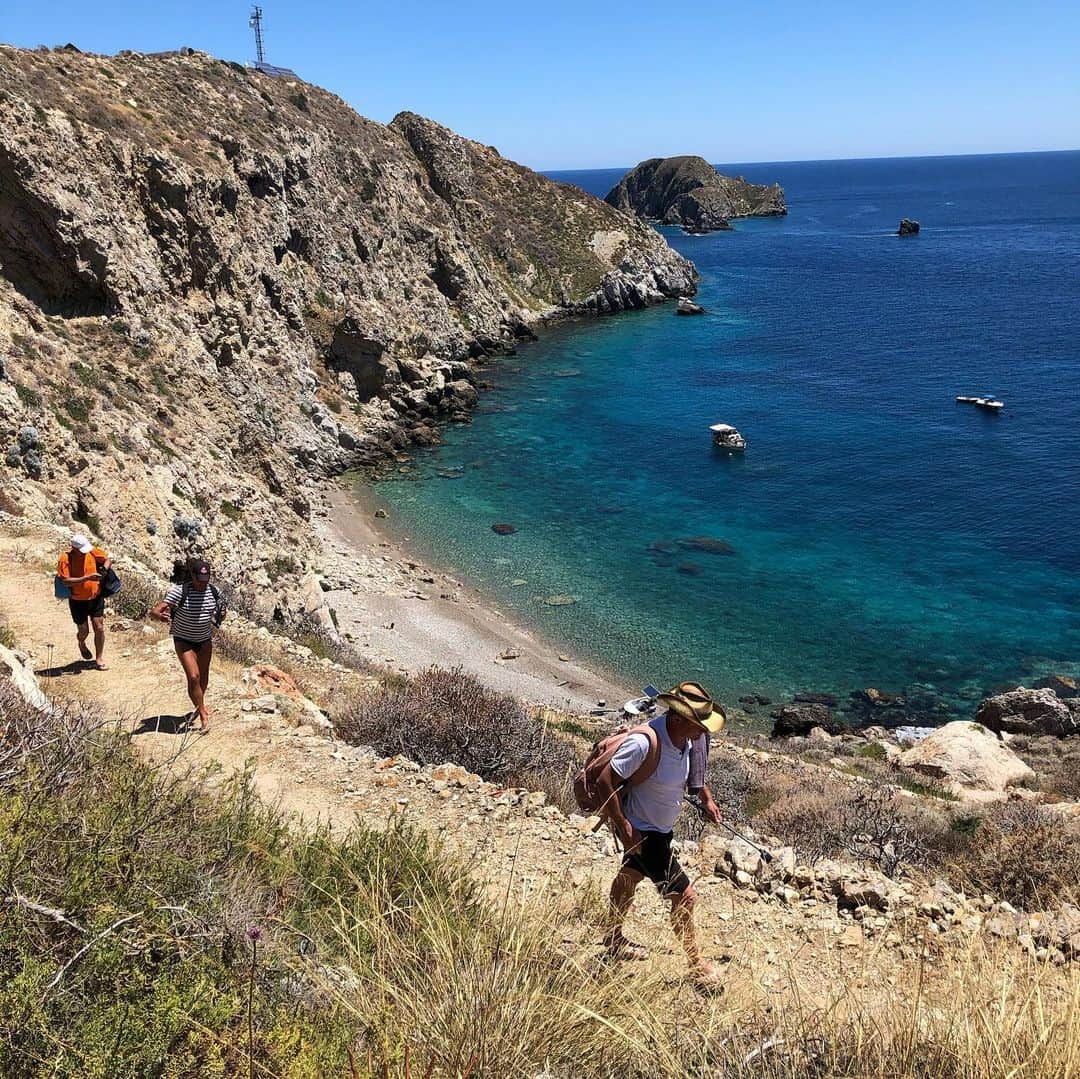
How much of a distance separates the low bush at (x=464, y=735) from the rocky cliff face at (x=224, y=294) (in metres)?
10.4

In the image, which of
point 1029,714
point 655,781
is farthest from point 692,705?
point 1029,714

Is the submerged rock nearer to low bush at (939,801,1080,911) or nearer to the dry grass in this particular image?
low bush at (939,801,1080,911)

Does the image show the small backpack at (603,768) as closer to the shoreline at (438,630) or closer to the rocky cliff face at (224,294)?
the rocky cliff face at (224,294)

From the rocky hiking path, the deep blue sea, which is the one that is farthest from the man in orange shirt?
the deep blue sea

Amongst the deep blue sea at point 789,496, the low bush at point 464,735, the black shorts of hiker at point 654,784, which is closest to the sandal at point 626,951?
the black shorts of hiker at point 654,784

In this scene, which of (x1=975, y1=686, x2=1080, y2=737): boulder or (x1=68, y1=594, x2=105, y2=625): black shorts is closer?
(x1=68, y1=594, x2=105, y2=625): black shorts

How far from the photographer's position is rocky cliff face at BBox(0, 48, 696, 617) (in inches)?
809

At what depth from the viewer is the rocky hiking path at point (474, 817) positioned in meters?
5.38

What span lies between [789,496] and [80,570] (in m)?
32.9

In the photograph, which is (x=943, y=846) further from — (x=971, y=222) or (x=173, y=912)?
(x=971, y=222)

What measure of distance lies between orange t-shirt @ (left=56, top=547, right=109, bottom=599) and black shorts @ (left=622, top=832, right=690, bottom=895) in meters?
7.91

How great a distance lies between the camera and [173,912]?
12.9 feet

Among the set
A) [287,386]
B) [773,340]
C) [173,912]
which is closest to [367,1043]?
[173,912]

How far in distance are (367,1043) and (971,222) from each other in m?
160
